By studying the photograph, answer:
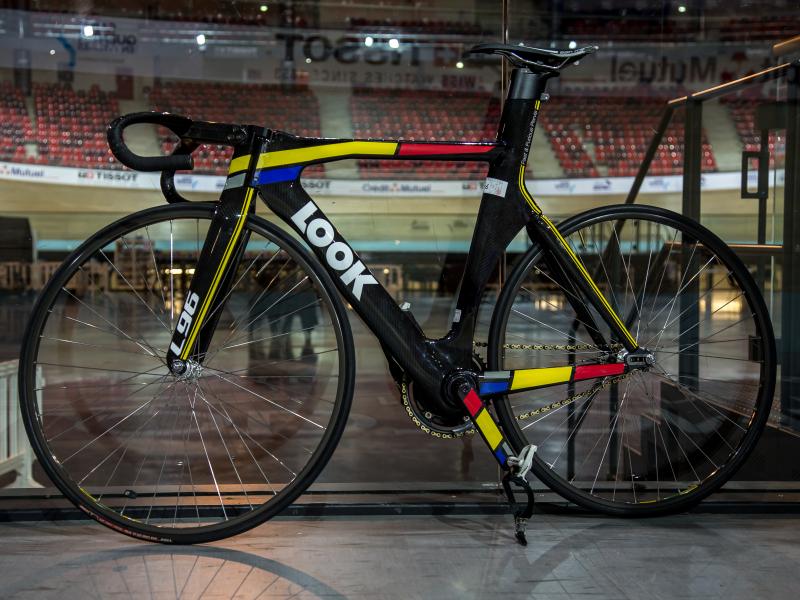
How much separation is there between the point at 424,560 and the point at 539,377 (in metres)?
0.50

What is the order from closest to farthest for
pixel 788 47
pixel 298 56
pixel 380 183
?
pixel 788 47, pixel 380 183, pixel 298 56

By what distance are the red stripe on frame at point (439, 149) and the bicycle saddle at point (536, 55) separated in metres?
0.20

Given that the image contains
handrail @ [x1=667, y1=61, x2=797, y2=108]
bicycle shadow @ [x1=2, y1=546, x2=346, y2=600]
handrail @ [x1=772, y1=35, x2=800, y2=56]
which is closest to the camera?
bicycle shadow @ [x1=2, y1=546, x2=346, y2=600]

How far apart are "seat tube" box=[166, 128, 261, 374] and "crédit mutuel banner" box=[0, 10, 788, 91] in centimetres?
183

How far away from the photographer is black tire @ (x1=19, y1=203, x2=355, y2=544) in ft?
5.97

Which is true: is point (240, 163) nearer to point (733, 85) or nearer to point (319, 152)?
point (319, 152)

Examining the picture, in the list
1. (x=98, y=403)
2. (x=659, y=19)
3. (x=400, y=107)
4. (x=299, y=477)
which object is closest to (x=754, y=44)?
(x=659, y=19)

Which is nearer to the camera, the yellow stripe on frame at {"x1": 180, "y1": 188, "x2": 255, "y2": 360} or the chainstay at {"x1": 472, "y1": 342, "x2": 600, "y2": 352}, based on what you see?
the yellow stripe on frame at {"x1": 180, "y1": 188, "x2": 255, "y2": 360}

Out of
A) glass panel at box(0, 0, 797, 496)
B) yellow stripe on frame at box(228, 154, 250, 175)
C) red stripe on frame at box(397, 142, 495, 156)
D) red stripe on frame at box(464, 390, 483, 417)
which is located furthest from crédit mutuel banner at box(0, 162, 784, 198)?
red stripe on frame at box(464, 390, 483, 417)

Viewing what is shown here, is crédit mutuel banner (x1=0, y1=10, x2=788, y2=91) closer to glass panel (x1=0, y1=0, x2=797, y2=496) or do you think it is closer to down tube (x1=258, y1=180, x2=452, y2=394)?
glass panel (x1=0, y1=0, x2=797, y2=496)

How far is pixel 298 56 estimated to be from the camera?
4008mm

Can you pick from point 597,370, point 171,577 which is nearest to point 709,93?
point 597,370

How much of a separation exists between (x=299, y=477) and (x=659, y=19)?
305 centimetres

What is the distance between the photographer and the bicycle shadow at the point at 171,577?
5.23 ft
